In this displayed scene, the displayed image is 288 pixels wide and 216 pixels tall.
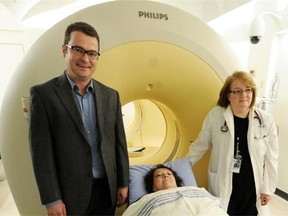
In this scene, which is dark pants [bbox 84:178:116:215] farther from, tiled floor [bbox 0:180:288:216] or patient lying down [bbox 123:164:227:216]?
tiled floor [bbox 0:180:288:216]

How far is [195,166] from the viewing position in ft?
6.06

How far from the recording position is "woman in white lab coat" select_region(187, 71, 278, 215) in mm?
1412

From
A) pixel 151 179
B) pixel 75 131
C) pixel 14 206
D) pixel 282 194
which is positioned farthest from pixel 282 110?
pixel 14 206

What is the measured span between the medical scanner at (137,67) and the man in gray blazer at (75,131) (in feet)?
1.26

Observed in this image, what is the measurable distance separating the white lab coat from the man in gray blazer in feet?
2.33

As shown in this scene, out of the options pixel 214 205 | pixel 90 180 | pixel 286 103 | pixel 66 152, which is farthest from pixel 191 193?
pixel 286 103

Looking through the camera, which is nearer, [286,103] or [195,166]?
[195,166]

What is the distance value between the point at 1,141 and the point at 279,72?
2902mm

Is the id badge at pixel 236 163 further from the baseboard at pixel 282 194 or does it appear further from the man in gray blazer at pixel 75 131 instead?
the baseboard at pixel 282 194

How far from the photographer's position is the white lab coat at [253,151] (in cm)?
142

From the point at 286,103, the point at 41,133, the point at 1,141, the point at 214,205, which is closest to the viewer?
the point at 41,133

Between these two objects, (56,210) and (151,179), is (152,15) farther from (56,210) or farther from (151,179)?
(56,210)

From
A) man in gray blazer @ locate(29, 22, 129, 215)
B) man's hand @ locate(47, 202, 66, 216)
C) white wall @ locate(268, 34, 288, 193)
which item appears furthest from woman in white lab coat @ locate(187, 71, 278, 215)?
white wall @ locate(268, 34, 288, 193)

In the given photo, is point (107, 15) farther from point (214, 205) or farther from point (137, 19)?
point (214, 205)
